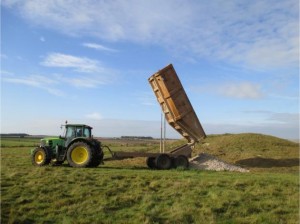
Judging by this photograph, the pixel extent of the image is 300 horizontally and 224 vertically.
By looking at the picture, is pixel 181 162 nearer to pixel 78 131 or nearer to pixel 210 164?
pixel 210 164

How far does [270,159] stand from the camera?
990 inches

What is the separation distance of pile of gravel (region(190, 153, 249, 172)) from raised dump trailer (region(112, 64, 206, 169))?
84 centimetres

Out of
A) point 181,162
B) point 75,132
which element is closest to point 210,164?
point 181,162

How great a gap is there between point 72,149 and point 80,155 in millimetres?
508

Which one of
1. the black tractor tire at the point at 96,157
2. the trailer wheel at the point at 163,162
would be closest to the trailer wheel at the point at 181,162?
the trailer wheel at the point at 163,162

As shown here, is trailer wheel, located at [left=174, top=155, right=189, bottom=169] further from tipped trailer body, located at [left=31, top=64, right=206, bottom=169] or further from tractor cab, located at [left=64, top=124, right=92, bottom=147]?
tractor cab, located at [left=64, top=124, right=92, bottom=147]

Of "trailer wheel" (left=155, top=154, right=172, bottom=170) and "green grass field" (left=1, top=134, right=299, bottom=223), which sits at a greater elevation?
"trailer wheel" (left=155, top=154, right=172, bottom=170)

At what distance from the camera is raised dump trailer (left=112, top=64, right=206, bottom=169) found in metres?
21.2

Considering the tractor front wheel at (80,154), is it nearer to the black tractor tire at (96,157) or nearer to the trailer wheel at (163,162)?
the black tractor tire at (96,157)

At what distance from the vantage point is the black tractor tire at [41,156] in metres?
20.0

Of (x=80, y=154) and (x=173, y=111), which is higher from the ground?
(x=173, y=111)

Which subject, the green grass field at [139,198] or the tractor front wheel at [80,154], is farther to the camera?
the tractor front wheel at [80,154]

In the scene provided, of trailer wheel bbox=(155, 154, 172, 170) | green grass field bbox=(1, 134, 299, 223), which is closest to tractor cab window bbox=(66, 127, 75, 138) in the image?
green grass field bbox=(1, 134, 299, 223)

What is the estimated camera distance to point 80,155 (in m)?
19.5
